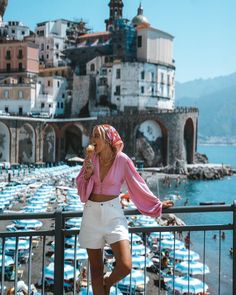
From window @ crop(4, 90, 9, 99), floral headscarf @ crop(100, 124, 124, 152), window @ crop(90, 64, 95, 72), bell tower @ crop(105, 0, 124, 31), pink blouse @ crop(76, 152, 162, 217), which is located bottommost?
pink blouse @ crop(76, 152, 162, 217)

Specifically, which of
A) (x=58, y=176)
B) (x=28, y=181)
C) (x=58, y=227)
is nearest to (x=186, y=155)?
(x=58, y=176)

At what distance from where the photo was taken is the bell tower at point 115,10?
96.5 m

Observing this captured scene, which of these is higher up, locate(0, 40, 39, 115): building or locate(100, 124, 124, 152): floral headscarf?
locate(0, 40, 39, 115): building

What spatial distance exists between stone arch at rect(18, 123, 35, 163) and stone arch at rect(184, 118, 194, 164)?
25103 millimetres

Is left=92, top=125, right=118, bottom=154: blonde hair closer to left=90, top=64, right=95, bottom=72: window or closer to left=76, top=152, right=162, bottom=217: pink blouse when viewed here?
left=76, top=152, right=162, bottom=217: pink blouse

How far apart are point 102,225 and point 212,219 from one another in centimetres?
3930

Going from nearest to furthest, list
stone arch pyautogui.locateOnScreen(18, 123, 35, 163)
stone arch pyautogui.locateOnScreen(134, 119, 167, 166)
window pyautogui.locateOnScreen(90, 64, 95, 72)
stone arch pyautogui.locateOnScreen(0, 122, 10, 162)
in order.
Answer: stone arch pyautogui.locateOnScreen(0, 122, 10, 162) < stone arch pyautogui.locateOnScreen(18, 123, 35, 163) < stone arch pyautogui.locateOnScreen(134, 119, 167, 166) < window pyautogui.locateOnScreen(90, 64, 95, 72)

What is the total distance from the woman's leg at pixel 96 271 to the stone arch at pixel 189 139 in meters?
73.7

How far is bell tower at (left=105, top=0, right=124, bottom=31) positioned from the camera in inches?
3799

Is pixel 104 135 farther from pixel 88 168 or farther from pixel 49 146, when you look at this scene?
pixel 49 146

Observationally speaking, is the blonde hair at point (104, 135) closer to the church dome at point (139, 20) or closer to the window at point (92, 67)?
the window at point (92, 67)

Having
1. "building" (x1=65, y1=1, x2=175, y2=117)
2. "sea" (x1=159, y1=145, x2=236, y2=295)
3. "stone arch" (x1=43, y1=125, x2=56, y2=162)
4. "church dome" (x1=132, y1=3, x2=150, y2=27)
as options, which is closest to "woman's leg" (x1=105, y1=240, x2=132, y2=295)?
"sea" (x1=159, y1=145, x2=236, y2=295)

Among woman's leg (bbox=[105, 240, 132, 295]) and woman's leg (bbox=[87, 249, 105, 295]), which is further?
woman's leg (bbox=[87, 249, 105, 295])

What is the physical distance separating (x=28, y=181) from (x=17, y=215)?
48.7 m
